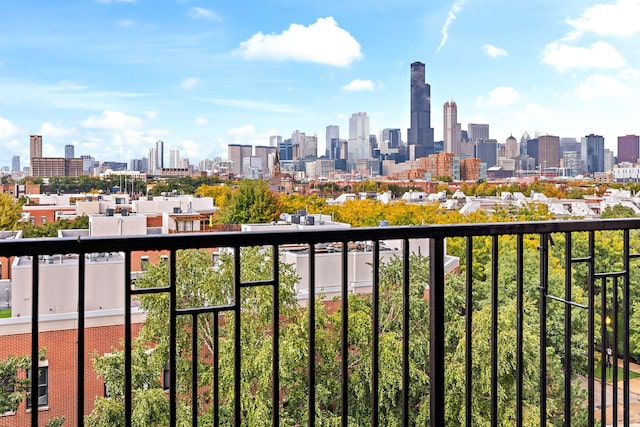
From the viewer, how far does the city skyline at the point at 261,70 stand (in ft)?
89.7

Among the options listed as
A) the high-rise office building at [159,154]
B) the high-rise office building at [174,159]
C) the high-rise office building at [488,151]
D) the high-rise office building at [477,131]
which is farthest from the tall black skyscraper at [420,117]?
the high-rise office building at [159,154]

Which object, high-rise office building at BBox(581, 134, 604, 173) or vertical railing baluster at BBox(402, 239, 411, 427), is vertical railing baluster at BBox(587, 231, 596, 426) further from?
high-rise office building at BBox(581, 134, 604, 173)

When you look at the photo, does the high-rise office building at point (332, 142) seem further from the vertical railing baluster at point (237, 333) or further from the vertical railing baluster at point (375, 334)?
the vertical railing baluster at point (237, 333)

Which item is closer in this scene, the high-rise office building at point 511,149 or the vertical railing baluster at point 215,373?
the vertical railing baluster at point 215,373

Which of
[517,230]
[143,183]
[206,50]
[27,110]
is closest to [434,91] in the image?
[206,50]

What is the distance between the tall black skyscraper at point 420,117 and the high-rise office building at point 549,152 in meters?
7.17

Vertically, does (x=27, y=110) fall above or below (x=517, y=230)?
above

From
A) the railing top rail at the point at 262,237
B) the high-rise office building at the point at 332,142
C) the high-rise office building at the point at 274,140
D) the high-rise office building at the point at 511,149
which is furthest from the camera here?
the high-rise office building at the point at 274,140

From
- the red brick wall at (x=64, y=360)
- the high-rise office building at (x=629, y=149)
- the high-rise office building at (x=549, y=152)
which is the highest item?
the high-rise office building at (x=549, y=152)

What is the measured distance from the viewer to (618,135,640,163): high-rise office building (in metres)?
13.5

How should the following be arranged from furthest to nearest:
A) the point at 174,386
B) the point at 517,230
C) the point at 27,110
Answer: the point at 27,110 → the point at 517,230 → the point at 174,386

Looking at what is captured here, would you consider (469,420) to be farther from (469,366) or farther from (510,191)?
(510,191)

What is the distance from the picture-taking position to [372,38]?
3178cm

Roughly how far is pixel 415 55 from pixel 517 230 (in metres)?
32.6
